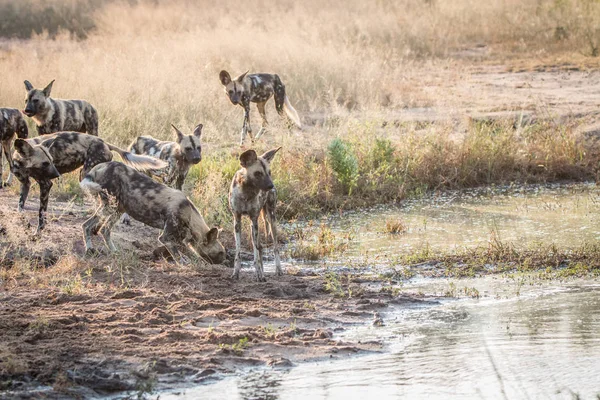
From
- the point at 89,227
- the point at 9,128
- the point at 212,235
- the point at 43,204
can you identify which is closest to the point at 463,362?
the point at 212,235

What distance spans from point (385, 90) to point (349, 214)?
595 cm

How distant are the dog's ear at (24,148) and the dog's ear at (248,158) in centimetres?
238

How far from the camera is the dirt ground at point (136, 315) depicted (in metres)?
5.54

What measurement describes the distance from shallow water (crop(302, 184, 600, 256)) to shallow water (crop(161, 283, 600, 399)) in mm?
2128

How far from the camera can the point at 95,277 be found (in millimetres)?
7656

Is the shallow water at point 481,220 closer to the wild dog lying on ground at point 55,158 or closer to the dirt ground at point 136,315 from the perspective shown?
the dirt ground at point 136,315

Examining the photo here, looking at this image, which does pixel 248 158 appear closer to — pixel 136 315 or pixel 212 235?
pixel 212 235

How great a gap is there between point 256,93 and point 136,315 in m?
7.55

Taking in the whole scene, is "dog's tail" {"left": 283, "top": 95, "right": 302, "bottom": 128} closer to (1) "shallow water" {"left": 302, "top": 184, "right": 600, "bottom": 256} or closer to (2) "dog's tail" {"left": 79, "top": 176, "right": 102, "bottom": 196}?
(1) "shallow water" {"left": 302, "top": 184, "right": 600, "bottom": 256}

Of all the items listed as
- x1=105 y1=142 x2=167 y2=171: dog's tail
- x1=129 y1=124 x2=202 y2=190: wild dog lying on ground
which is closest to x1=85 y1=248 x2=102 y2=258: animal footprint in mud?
x1=105 y1=142 x2=167 y2=171: dog's tail

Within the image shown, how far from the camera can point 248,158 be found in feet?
24.5

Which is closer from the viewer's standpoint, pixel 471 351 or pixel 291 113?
pixel 471 351

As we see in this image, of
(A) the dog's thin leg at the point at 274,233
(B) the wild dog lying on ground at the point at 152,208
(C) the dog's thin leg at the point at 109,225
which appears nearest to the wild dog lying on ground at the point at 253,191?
(A) the dog's thin leg at the point at 274,233

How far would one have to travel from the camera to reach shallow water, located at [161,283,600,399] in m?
5.34
